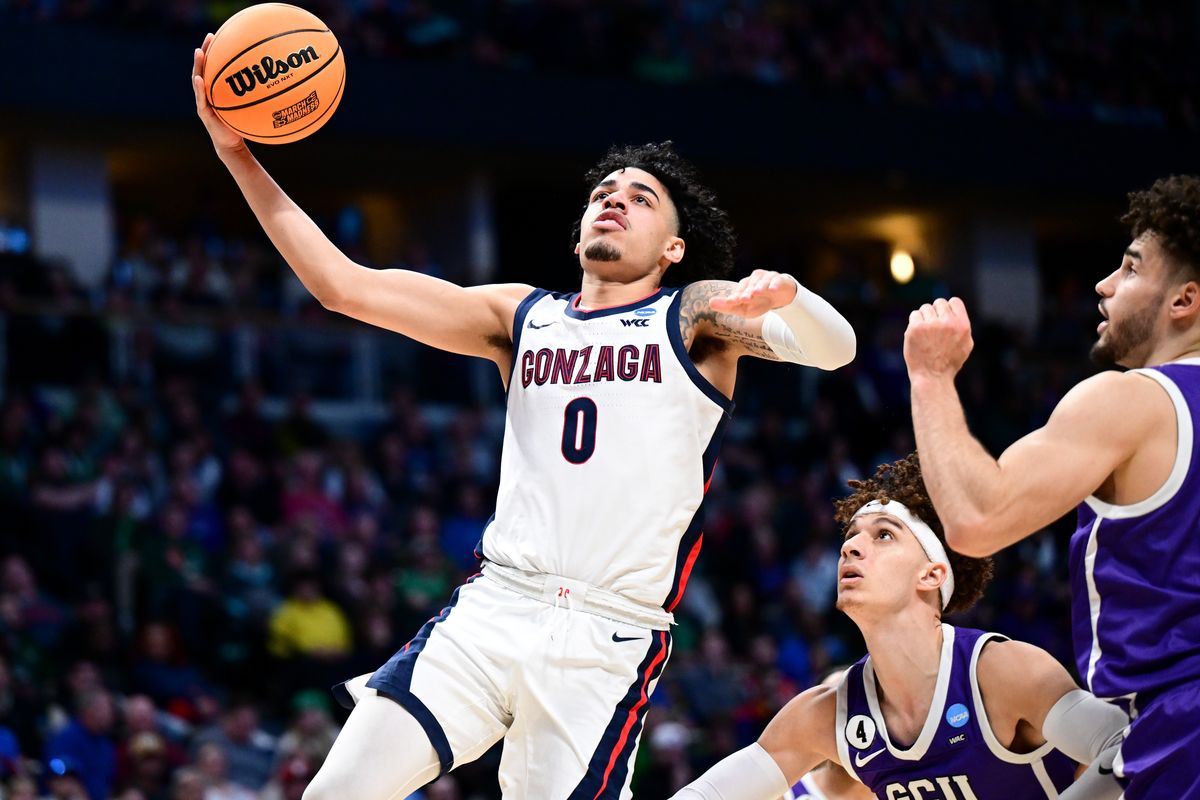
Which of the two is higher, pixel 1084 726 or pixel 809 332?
pixel 809 332

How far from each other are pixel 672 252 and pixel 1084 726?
6.24ft

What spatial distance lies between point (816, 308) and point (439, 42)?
12640 mm

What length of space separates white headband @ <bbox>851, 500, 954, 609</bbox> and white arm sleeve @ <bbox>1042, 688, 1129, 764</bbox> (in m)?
0.83

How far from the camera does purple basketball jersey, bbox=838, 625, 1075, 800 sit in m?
4.69

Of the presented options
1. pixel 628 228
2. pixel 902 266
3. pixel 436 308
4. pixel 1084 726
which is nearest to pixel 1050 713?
pixel 1084 726

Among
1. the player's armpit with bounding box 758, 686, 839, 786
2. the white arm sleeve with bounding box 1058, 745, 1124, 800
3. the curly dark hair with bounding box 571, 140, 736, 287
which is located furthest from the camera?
the curly dark hair with bounding box 571, 140, 736, 287

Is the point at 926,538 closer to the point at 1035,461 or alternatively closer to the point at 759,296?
the point at 759,296

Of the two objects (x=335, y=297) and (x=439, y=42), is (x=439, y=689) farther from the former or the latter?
(x=439, y=42)

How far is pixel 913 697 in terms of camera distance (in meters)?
4.94

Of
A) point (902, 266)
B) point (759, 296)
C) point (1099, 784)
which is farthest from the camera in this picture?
point (902, 266)

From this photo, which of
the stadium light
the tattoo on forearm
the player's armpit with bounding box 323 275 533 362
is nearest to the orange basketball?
the player's armpit with bounding box 323 275 533 362

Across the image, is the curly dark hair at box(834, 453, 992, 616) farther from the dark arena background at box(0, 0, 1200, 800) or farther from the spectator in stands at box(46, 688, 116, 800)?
the spectator in stands at box(46, 688, 116, 800)

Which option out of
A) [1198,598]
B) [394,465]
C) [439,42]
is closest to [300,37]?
[1198,598]

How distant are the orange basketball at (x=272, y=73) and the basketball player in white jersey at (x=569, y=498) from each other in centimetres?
7
